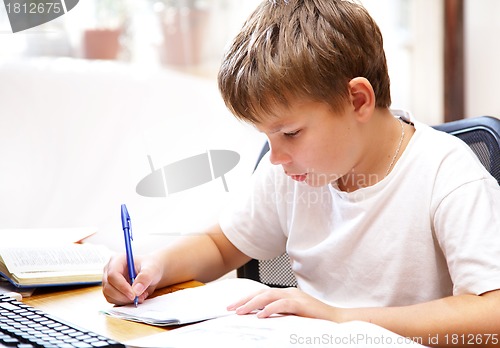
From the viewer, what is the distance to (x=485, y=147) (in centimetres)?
103

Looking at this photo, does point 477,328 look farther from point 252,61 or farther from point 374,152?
point 252,61

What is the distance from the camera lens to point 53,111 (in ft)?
6.89

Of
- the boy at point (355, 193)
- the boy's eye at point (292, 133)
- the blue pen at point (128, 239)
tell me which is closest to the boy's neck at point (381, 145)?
the boy at point (355, 193)

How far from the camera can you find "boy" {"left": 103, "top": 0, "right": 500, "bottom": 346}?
838mm

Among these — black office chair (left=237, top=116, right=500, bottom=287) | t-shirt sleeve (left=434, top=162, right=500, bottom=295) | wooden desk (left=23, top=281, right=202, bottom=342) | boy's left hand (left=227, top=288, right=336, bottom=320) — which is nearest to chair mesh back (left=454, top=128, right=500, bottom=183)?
black office chair (left=237, top=116, right=500, bottom=287)

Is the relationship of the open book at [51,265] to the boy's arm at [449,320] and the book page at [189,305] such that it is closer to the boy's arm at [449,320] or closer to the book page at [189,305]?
the book page at [189,305]

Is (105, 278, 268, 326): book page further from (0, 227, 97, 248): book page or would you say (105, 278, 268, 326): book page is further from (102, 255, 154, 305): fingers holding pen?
(0, 227, 97, 248): book page

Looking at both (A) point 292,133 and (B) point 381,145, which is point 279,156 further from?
(B) point 381,145

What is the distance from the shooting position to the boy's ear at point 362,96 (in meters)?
0.95

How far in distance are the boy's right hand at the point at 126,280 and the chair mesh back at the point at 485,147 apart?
48 cm

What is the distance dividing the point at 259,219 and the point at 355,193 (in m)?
0.20

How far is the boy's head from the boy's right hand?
25cm

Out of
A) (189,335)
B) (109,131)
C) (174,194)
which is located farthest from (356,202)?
(109,131)

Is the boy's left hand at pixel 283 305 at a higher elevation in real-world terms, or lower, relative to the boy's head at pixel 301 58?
lower
